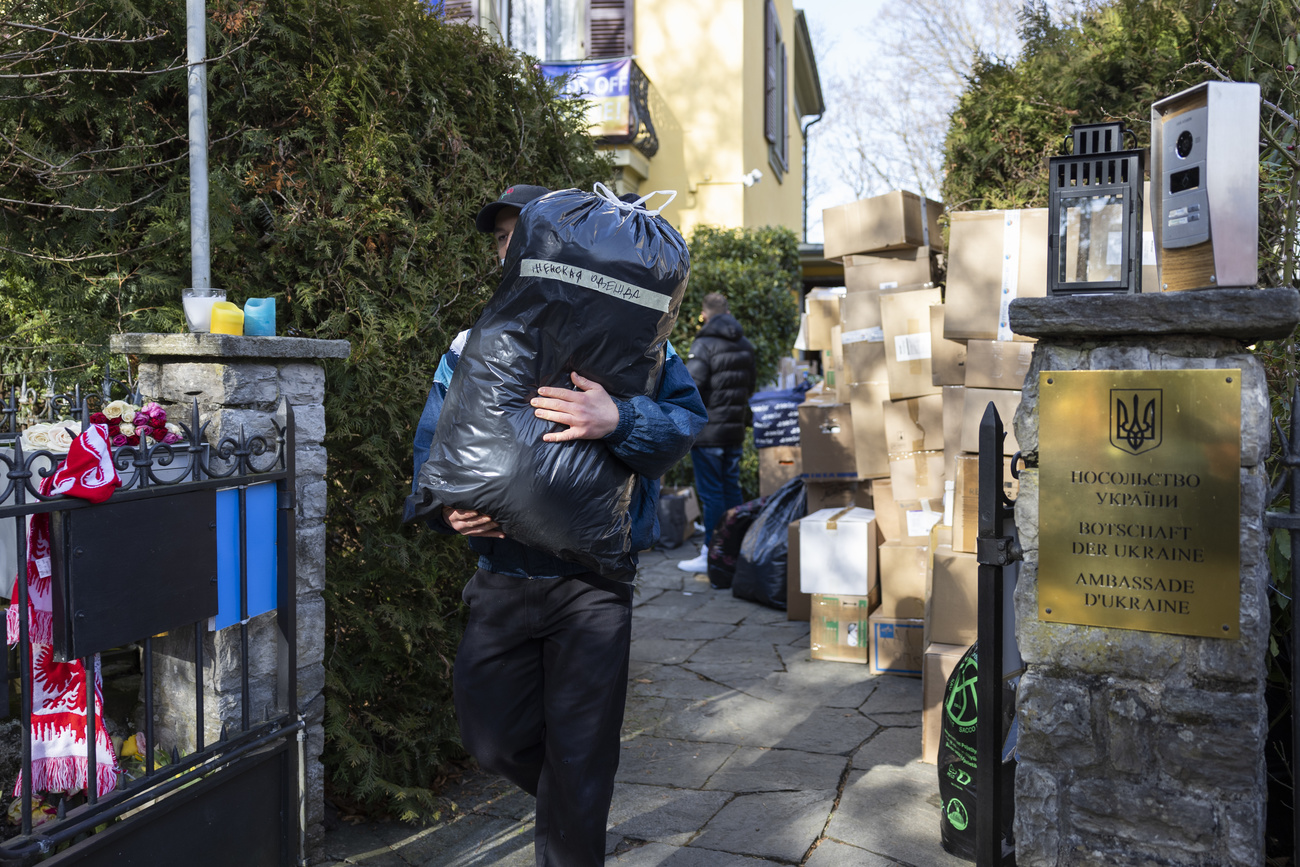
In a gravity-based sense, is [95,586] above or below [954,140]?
below

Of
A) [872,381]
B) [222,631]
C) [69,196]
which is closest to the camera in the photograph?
[222,631]

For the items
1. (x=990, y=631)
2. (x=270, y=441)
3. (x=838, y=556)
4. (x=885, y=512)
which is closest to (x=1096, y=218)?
(x=990, y=631)

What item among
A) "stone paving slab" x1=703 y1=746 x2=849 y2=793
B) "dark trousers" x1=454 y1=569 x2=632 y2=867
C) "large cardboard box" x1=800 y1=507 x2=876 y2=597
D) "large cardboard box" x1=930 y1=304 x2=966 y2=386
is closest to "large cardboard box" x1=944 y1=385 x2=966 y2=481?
"large cardboard box" x1=930 y1=304 x2=966 y2=386

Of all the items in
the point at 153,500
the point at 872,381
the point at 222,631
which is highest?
the point at 872,381

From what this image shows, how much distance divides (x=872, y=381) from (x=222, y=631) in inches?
146

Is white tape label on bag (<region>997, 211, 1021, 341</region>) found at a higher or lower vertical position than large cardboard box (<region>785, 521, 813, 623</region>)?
higher

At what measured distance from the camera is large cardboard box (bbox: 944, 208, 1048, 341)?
12.4ft

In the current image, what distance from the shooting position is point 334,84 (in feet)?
9.46

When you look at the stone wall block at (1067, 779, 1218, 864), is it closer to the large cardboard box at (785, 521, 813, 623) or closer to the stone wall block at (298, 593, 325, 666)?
the stone wall block at (298, 593, 325, 666)

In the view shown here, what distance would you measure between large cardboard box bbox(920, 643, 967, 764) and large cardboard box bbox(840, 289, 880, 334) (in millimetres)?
2153

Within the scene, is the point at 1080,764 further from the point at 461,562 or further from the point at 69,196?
the point at 69,196

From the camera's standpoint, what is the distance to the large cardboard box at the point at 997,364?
3.74 meters

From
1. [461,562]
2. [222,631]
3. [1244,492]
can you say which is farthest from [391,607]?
[1244,492]

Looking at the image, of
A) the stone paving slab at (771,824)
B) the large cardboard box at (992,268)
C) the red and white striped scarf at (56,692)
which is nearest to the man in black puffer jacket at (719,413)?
the large cardboard box at (992,268)
